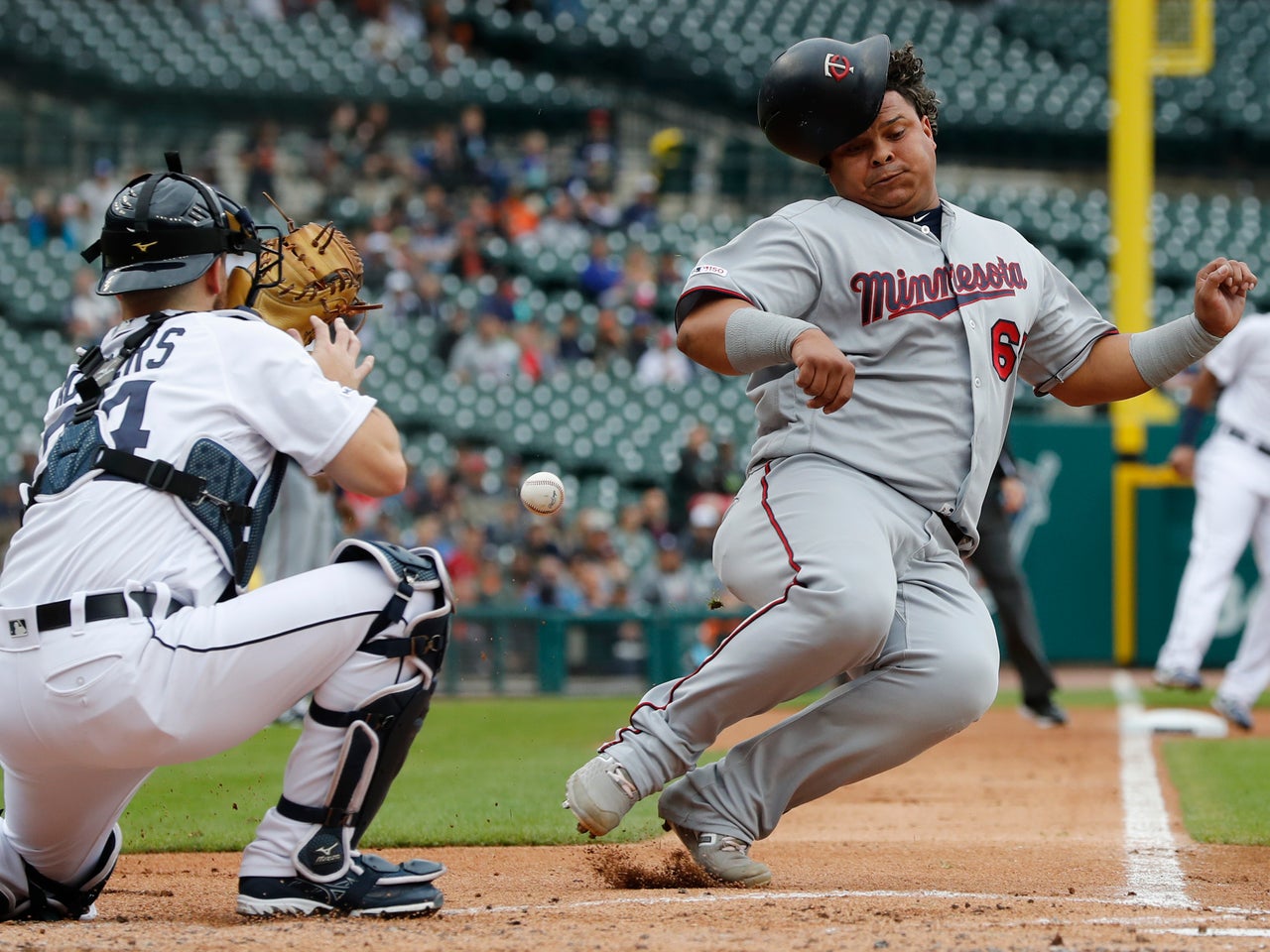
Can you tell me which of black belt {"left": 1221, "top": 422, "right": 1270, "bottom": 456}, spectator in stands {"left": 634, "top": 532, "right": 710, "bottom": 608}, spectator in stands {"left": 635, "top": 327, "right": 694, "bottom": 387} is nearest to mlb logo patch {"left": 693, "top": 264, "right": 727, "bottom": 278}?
black belt {"left": 1221, "top": 422, "right": 1270, "bottom": 456}

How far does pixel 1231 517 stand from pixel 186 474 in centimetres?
609

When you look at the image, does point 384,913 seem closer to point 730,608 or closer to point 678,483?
point 730,608

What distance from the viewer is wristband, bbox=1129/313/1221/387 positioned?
3.63 metres

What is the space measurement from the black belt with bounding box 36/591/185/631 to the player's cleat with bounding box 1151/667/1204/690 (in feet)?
19.3

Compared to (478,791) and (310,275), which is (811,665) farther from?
(478,791)

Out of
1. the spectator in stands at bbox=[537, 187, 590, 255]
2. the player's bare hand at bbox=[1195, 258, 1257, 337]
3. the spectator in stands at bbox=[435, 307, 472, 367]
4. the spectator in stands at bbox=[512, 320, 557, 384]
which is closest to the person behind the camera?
the player's bare hand at bbox=[1195, 258, 1257, 337]

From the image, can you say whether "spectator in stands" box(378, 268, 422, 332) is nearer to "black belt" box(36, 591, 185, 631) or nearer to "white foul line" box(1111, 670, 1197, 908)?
"white foul line" box(1111, 670, 1197, 908)

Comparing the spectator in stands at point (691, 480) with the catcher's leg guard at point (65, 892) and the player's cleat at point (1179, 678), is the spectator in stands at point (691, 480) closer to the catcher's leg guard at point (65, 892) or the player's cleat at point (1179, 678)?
the player's cleat at point (1179, 678)

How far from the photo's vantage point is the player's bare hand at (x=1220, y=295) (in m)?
3.56

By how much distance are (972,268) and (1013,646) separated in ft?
13.8

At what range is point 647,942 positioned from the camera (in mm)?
2646

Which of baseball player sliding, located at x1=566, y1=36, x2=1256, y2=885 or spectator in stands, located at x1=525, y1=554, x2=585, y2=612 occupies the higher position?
baseball player sliding, located at x1=566, y1=36, x2=1256, y2=885

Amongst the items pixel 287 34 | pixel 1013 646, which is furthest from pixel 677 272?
pixel 1013 646

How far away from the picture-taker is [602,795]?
3277 mm
